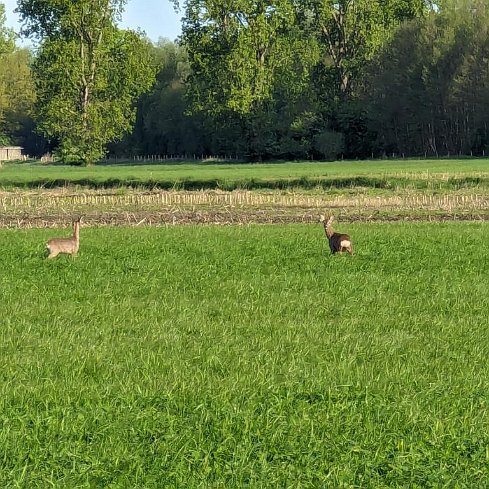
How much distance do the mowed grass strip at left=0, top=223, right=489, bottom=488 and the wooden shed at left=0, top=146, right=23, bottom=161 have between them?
97.9 metres

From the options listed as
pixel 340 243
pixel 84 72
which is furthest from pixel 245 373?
pixel 84 72

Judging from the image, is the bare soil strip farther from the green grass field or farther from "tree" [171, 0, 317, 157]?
"tree" [171, 0, 317, 157]

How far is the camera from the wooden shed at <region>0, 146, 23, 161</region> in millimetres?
114137

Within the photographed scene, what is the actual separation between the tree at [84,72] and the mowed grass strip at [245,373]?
60.3 meters

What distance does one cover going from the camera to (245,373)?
10.1 m

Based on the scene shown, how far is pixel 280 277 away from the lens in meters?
17.7

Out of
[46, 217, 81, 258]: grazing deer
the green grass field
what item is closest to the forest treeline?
the green grass field

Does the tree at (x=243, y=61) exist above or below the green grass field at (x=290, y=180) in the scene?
above

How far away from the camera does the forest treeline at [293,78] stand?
79625mm

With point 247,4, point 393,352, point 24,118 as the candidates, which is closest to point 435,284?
point 393,352

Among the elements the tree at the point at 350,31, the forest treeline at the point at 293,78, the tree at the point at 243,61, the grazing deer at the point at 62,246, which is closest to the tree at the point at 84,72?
the forest treeline at the point at 293,78

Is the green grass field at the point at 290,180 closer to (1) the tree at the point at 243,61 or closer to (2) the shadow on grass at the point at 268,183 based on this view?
(2) the shadow on grass at the point at 268,183

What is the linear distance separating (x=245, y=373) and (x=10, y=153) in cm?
11164

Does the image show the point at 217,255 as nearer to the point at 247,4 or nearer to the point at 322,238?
the point at 322,238
